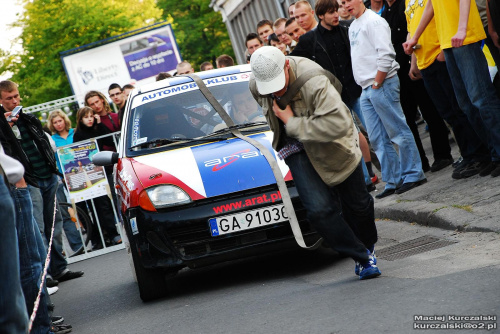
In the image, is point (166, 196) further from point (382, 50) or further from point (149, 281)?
point (382, 50)

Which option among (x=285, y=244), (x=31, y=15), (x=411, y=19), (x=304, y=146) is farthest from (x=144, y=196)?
(x=31, y=15)

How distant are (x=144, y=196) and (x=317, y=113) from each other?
1.84 metres

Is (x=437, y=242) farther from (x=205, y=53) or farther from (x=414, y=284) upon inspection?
(x=205, y=53)

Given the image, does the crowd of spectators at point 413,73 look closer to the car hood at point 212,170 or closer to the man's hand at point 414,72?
the man's hand at point 414,72

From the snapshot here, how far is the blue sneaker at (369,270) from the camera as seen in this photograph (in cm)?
592

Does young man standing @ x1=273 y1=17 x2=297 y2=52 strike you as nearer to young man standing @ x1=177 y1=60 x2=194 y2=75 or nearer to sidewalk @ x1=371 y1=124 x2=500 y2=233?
young man standing @ x1=177 y1=60 x2=194 y2=75

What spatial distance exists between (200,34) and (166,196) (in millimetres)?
45740

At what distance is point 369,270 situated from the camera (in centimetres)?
592

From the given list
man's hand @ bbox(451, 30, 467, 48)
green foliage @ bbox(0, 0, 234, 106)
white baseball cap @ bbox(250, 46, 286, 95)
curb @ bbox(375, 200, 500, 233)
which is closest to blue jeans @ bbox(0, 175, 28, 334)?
white baseball cap @ bbox(250, 46, 286, 95)

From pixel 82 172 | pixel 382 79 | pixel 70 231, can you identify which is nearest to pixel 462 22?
pixel 382 79

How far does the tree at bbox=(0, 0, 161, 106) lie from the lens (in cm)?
4681

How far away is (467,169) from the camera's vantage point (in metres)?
8.45

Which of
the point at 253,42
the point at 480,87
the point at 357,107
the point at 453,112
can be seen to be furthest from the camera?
the point at 253,42

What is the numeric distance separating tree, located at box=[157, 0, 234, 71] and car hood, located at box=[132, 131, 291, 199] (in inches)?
1736
